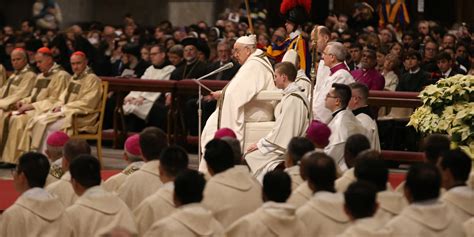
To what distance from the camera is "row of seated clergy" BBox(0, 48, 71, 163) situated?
1478 cm

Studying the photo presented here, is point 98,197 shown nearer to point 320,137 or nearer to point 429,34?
point 320,137

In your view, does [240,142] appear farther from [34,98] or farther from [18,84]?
[18,84]

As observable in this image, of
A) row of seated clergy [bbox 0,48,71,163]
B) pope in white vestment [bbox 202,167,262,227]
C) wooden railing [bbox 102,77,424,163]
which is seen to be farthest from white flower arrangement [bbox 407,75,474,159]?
row of seated clergy [bbox 0,48,71,163]

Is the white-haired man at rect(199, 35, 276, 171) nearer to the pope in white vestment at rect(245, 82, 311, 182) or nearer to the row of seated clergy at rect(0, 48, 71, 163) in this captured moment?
the pope in white vestment at rect(245, 82, 311, 182)

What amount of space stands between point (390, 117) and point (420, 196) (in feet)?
24.6

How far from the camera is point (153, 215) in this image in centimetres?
792

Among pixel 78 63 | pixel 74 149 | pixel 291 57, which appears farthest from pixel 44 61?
pixel 74 149

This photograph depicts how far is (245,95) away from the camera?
12.0 meters

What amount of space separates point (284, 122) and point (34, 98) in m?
4.47

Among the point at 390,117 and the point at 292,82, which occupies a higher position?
the point at 292,82

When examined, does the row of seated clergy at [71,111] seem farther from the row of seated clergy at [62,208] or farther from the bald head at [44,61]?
the row of seated clergy at [62,208]

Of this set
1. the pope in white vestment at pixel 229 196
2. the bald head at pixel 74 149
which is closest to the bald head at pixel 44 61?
the bald head at pixel 74 149

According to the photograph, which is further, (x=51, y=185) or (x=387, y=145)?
(x=387, y=145)

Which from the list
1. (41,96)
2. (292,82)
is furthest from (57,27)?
(292,82)
